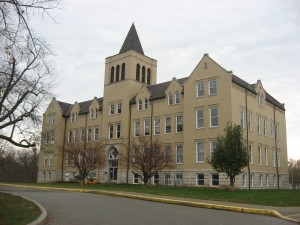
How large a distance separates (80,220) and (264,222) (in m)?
6.55

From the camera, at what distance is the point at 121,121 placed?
1945 inches

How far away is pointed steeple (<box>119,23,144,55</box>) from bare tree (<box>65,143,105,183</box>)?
15144 millimetres

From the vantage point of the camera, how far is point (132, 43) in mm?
53250

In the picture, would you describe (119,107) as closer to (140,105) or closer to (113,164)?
(140,105)

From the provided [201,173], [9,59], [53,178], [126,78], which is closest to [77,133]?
[53,178]

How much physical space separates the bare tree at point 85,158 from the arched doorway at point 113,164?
270 centimetres

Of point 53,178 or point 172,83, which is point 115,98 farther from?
point 53,178

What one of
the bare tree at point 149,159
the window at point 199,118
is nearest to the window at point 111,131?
the bare tree at point 149,159

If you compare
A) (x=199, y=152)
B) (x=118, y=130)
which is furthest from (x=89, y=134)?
(x=199, y=152)

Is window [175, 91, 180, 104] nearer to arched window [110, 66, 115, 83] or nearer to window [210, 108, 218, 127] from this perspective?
window [210, 108, 218, 127]

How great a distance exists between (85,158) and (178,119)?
12.1 m

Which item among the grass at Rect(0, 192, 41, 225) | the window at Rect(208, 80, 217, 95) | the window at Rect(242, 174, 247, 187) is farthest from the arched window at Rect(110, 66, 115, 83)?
the grass at Rect(0, 192, 41, 225)

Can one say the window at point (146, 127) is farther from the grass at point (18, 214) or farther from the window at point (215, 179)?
the grass at point (18, 214)

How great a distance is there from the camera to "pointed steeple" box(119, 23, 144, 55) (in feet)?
174
